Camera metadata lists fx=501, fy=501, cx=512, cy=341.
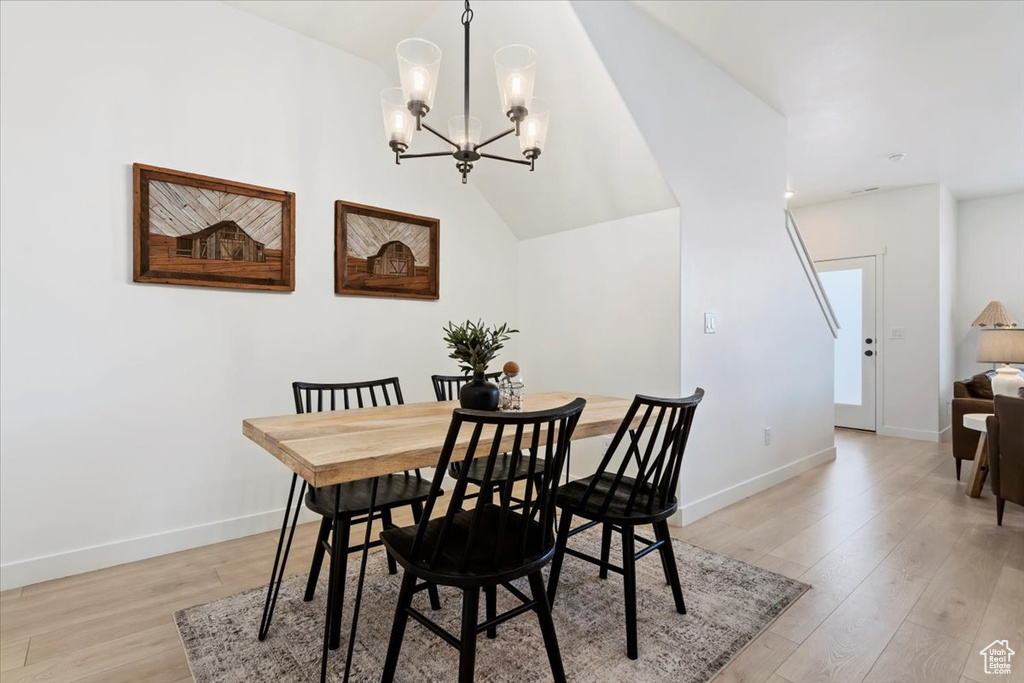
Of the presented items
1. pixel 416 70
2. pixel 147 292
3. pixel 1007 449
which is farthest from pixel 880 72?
pixel 147 292

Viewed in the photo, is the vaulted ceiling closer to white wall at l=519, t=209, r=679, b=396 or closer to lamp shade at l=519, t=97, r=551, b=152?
white wall at l=519, t=209, r=679, b=396

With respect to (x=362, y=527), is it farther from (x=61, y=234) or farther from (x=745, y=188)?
(x=745, y=188)

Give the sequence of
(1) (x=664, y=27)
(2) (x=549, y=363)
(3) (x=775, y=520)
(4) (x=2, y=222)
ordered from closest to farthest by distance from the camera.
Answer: (4) (x=2, y=222) < (1) (x=664, y=27) < (3) (x=775, y=520) < (2) (x=549, y=363)

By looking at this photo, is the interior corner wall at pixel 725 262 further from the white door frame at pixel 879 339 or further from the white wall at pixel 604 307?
the white door frame at pixel 879 339

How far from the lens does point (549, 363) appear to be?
→ 375 cm

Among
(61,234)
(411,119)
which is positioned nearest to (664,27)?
(411,119)

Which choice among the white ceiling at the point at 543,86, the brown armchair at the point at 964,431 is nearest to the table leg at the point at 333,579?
the white ceiling at the point at 543,86

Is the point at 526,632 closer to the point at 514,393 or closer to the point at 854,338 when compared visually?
the point at 514,393

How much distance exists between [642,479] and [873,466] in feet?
11.5

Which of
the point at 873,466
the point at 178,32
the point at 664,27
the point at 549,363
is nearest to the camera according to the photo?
the point at 178,32

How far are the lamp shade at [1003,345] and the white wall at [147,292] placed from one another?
5.10 meters

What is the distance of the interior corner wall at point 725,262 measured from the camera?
267cm

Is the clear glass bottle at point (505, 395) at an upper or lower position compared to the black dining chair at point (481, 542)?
upper

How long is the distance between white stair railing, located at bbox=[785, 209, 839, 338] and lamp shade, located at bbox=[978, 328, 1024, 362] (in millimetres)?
1327
